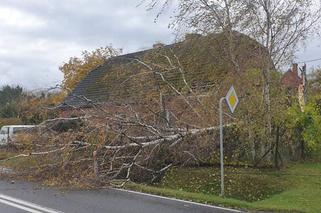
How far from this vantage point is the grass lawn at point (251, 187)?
11.0 meters

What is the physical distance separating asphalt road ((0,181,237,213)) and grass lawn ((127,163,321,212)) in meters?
0.74

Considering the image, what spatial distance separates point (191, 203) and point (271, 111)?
22.0ft

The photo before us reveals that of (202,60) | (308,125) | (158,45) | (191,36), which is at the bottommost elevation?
(308,125)

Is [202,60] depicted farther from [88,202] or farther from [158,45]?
[88,202]

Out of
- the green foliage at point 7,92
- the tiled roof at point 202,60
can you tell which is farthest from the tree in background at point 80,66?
the green foliage at point 7,92

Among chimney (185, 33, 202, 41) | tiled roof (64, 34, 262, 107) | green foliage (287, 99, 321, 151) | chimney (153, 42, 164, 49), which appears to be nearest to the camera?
tiled roof (64, 34, 262, 107)

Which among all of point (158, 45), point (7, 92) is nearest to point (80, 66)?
point (158, 45)

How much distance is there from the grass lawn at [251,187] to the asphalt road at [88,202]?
739 millimetres

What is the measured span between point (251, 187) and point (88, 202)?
4997 millimetres

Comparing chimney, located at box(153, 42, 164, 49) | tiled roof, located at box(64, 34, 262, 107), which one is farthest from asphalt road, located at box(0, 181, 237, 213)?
chimney, located at box(153, 42, 164, 49)

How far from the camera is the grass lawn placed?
11.0m

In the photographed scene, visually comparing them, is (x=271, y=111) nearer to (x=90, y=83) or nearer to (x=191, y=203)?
(x=191, y=203)

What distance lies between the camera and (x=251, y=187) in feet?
45.1

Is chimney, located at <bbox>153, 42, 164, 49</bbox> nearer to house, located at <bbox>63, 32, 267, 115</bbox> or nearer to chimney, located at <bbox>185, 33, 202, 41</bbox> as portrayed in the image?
house, located at <bbox>63, 32, 267, 115</bbox>
